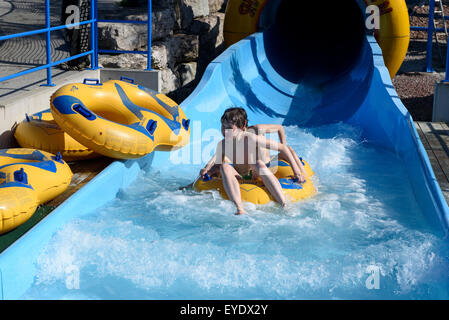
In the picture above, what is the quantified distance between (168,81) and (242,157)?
3838 millimetres

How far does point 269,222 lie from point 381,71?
3.01 m

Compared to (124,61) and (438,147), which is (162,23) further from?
(438,147)

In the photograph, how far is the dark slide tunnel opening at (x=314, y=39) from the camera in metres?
7.86

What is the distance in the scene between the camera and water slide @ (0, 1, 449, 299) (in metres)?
3.13

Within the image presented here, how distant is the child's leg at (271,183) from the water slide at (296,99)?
17.2 inches

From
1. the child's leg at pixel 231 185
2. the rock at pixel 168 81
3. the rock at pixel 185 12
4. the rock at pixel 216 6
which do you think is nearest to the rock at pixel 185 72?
the rock at pixel 168 81

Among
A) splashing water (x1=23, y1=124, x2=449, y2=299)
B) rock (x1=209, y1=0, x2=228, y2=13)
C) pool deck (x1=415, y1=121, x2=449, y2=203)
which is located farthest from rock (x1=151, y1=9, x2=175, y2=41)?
splashing water (x1=23, y1=124, x2=449, y2=299)

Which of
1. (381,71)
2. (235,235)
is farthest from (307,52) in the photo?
(235,235)

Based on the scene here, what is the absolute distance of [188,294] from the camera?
2641 millimetres

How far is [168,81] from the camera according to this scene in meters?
7.32

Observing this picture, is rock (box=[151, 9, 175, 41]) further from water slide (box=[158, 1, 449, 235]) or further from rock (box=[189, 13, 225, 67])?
water slide (box=[158, 1, 449, 235])

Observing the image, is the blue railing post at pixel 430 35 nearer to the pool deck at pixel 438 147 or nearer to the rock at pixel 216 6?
the pool deck at pixel 438 147

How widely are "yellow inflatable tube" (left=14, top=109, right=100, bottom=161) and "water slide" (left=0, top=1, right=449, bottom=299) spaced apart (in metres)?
0.42

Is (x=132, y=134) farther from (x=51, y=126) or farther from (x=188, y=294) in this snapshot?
(x=188, y=294)
